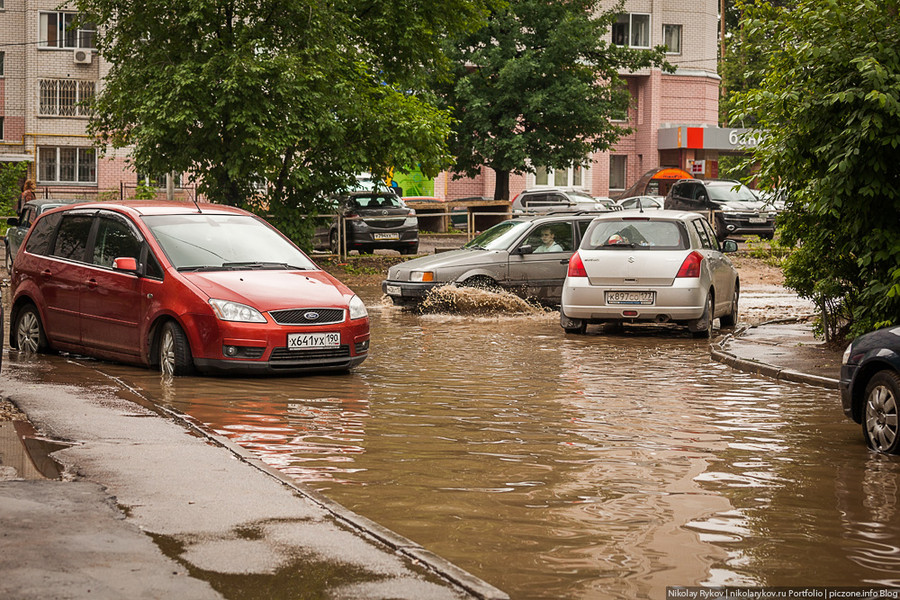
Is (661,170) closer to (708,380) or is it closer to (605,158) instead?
(605,158)

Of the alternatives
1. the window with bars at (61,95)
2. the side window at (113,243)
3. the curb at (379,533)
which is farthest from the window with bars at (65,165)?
the curb at (379,533)

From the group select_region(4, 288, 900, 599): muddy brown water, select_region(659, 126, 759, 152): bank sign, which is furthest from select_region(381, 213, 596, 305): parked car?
select_region(659, 126, 759, 152): bank sign

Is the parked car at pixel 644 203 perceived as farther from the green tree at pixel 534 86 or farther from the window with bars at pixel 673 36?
the window with bars at pixel 673 36

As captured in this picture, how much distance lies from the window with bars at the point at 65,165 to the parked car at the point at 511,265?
39.7m

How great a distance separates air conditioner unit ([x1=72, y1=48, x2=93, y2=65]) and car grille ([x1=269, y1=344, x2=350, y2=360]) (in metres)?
47.3

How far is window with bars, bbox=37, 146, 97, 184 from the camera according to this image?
56062 millimetres

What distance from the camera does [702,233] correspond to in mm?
17609

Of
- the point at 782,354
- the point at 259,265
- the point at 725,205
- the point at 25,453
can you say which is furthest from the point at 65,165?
the point at 25,453

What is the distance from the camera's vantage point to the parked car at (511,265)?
1923 centimetres

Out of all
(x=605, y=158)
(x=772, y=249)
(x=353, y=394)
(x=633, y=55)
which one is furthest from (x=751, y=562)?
(x=605, y=158)

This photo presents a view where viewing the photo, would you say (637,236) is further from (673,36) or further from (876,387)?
(673,36)

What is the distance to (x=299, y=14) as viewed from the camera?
82.8 feet

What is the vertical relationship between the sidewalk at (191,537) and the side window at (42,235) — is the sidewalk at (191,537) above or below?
below

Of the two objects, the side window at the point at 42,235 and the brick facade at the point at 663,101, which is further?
the brick facade at the point at 663,101
